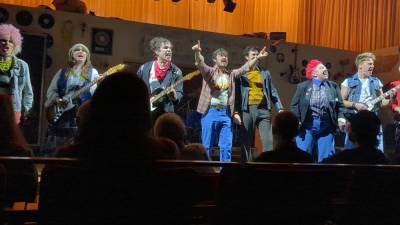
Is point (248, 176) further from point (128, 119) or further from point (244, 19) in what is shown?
point (244, 19)

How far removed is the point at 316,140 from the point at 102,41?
3.24 m

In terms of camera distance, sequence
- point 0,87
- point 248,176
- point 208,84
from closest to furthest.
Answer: point 248,176 → point 0,87 → point 208,84

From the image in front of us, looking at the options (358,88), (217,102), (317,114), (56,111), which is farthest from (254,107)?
(56,111)

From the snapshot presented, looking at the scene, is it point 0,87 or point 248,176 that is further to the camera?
point 0,87

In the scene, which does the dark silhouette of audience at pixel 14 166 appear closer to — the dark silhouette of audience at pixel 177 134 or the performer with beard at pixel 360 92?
the dark silhouette of audience at pixel 177 134

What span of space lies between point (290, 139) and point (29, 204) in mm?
1580

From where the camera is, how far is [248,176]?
2.02 metres

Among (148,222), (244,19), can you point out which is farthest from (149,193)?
(244,19)

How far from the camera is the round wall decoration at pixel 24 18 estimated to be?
6.74 meters

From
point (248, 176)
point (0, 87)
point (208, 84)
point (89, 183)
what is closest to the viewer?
point (89, 183)

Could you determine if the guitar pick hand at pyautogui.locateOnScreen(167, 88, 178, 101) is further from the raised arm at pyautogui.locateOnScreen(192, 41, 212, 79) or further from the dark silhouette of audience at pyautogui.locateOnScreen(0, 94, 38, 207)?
the dark silhouette of audience at pyautogui.locateOnScreen(0, 94, 38, 207)

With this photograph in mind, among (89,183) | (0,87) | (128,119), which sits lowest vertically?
(89,183)

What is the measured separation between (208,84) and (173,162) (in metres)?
5.41

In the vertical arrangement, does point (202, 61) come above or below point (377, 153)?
above
